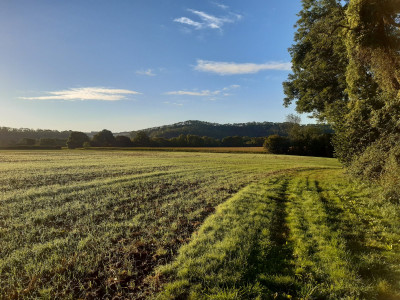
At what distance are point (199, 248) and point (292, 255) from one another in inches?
102

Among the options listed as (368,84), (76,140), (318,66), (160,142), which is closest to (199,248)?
(368,84)

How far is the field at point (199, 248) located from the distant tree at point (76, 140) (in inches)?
3960

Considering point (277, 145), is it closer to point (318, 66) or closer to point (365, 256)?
point (318, 66)

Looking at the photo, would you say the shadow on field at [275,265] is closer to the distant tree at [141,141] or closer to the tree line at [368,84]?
the tree line at [368,84]

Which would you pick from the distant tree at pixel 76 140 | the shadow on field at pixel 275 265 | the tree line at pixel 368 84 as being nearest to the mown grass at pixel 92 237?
the shadow on field at pixel 275 265

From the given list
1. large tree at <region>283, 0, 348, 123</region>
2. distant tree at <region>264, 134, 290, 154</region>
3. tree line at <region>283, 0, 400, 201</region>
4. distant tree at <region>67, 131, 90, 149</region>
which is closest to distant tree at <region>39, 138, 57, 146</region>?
distant tree at <region>67, 131, 90, 149</region>

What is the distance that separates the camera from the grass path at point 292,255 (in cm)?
434

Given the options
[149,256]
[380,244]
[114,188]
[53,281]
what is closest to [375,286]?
[380,244]

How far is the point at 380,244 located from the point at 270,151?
62894 millimetres

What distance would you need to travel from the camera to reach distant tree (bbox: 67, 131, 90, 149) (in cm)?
9831

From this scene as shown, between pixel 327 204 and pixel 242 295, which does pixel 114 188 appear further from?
pixel 327 204

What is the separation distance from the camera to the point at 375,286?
14.5ft

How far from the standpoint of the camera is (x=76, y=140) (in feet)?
325

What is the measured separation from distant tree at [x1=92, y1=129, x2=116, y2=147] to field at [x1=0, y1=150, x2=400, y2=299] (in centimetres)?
9586
